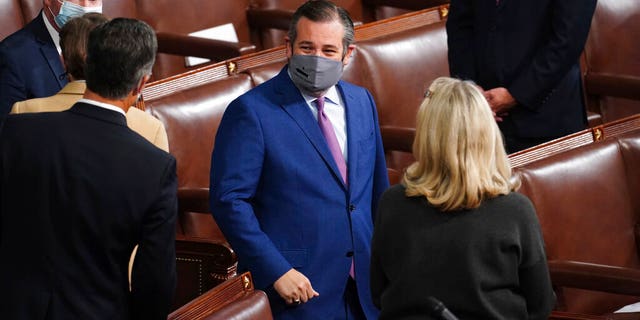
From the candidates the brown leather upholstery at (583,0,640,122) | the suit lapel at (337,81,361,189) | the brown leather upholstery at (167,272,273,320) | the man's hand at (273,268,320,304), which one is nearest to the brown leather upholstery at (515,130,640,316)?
the suit lapel at (337,81,361,189)

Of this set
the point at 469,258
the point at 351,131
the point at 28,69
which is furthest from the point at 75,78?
the point at 469,258

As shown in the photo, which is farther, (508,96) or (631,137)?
(508,96)

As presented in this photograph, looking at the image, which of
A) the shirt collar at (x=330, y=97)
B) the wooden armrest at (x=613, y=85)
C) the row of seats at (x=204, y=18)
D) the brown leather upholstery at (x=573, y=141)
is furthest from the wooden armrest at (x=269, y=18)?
the shirt collar at (x=330, y=97)

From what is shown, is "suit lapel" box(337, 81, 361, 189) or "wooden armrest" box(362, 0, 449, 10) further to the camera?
"wooden armrest" box(362, 0, 449, 10)

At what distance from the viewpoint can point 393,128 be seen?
226cm

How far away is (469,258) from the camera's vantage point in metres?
1.23

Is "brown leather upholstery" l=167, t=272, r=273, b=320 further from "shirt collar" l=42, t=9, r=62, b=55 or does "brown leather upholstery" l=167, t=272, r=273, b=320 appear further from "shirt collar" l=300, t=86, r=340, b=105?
"shirt collar" l=42, t=9, r=62, b=55

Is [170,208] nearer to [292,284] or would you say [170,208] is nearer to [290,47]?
[292,284]

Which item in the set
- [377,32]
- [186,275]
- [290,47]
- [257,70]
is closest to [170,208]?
[290,47]

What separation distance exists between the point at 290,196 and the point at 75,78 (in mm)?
330

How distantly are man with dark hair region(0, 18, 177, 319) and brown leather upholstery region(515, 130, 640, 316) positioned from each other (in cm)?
74

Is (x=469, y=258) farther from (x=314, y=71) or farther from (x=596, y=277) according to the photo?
(x=596, y=277)

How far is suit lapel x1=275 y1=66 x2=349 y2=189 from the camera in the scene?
1.54 m

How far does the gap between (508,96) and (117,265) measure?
1037 mm
